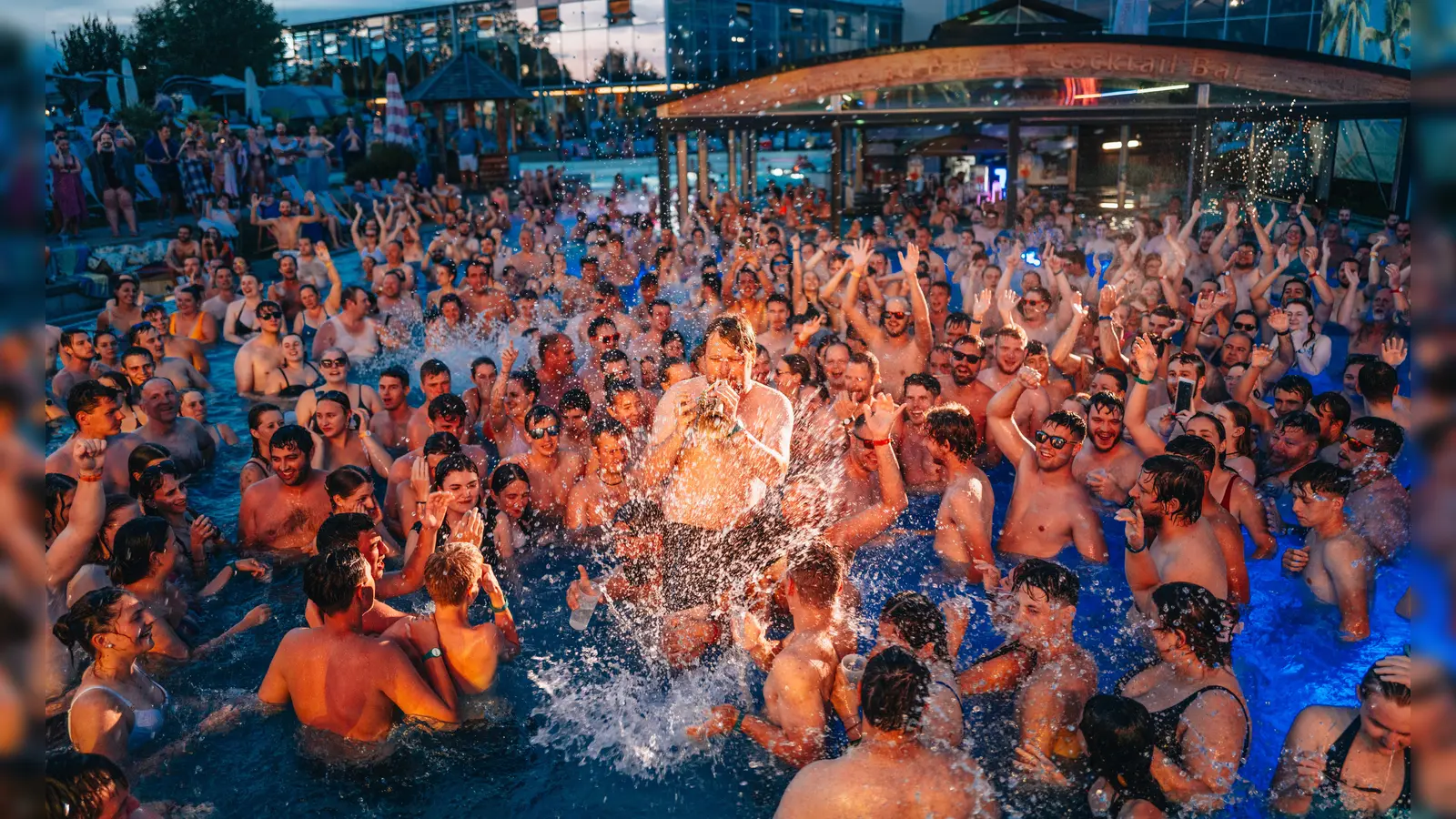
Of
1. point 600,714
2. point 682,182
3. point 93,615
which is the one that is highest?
point 682,182

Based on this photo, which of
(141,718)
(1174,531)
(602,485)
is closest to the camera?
(141,718)

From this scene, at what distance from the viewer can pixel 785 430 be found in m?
5.21

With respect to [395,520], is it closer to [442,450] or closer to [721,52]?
[442,450]

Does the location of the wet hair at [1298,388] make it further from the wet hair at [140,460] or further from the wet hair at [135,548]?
the wet hair at [140,460]

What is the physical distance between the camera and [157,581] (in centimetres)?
478

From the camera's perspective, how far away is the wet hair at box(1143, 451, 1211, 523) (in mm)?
4527

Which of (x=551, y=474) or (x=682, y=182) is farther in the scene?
(x=682, y=182)

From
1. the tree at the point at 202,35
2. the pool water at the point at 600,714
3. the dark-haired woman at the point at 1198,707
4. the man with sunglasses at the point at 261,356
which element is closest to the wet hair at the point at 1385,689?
the dark-haired woman at the point at 1198,707

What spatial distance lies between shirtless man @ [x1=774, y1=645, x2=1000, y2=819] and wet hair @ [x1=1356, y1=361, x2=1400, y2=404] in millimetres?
4606

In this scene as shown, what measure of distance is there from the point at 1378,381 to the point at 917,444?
3.04m

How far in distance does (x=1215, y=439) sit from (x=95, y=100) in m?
30.4

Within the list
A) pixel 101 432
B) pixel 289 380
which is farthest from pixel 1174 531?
pixel 289 380

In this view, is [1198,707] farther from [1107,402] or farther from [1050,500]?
[1107,402]
